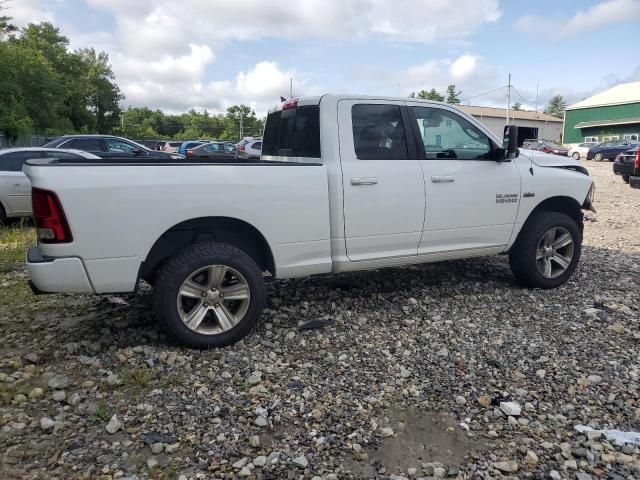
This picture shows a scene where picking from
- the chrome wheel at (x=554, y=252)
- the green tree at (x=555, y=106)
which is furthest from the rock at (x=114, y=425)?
the green tree at (x=555, y=106)

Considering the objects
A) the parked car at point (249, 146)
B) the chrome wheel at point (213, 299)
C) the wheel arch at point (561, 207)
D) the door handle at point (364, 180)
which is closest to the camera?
the chrome wheel at point (213, 299)

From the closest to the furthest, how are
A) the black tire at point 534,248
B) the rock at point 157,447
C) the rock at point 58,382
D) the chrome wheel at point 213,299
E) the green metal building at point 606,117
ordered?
the rock at point 157,447 < the rock at point 58,382 < the chrome wheel at point 213,299 < the black tire at point 534,248 < the green metal building at point 606,117

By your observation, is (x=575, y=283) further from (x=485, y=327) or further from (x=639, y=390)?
(x=639, y=390)

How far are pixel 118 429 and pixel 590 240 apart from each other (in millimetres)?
7544

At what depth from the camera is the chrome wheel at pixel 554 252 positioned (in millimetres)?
5344

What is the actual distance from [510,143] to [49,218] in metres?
3.98

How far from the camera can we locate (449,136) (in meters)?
4.88

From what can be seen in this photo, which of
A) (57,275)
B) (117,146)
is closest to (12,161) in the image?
(117,146)

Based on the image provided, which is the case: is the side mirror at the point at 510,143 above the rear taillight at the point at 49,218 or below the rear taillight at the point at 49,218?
above

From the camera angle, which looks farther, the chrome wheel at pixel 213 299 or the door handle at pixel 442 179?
the door handle at pixel 442 179

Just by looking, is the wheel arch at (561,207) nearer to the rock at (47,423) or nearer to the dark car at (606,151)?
the rock at (47,423)

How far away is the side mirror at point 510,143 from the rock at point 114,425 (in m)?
4.00

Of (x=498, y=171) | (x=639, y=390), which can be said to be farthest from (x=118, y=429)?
(x=498, y=171)

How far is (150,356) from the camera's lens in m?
3.85
